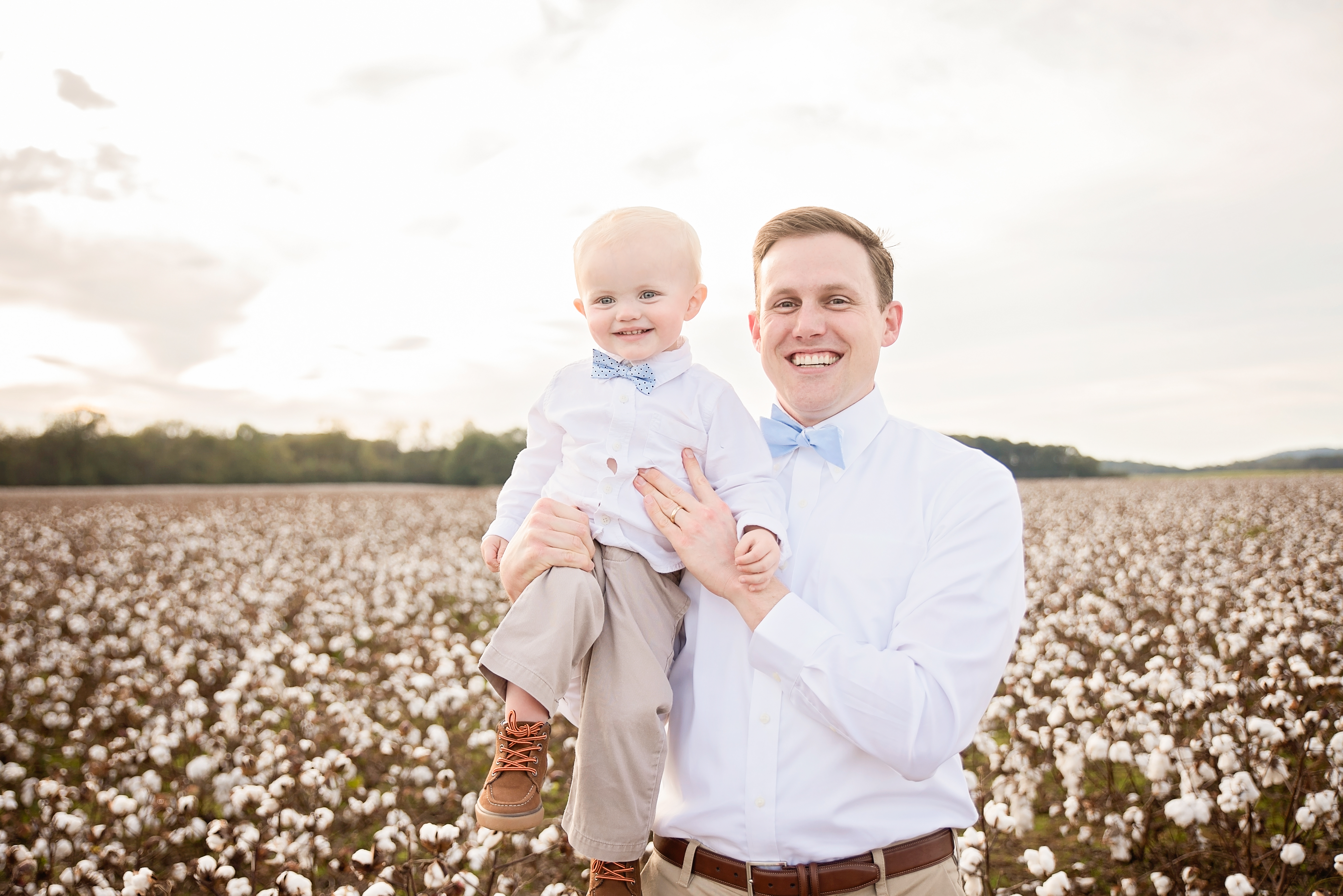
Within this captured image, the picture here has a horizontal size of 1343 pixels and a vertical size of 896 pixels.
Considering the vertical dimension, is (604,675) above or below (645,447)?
below

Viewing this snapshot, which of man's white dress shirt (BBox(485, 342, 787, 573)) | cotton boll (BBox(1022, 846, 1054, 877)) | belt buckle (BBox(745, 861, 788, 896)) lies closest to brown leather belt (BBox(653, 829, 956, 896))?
belt buckle (BBox(745, 861, 788, 896))

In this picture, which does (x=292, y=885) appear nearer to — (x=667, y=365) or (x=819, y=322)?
(x=667, y=365)

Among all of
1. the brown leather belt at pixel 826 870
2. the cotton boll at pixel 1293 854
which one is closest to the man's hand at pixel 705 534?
the brown leather belt at pixel 826 870

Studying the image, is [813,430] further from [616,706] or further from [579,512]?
[616,706]

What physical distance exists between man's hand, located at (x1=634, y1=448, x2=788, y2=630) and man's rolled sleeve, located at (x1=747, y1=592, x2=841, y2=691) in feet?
0.12

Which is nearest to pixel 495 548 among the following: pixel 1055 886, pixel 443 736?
pixel 1055 886

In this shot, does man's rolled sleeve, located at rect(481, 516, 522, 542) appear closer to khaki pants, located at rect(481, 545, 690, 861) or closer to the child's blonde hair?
khaki pants, located at rect(481, 545, 690, 861)

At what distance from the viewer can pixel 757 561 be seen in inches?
Answer: 93.4

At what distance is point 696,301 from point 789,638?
1.30 meters

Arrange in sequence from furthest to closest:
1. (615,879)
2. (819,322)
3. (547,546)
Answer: (819,322)
(547,546)
(615,879)

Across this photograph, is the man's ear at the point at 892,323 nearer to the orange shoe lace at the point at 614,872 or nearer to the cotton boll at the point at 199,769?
the orange shoe lace at the point at 614,872

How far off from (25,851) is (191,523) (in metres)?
20.3

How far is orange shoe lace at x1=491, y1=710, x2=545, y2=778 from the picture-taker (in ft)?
8.26

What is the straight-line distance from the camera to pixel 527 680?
8.27ft
